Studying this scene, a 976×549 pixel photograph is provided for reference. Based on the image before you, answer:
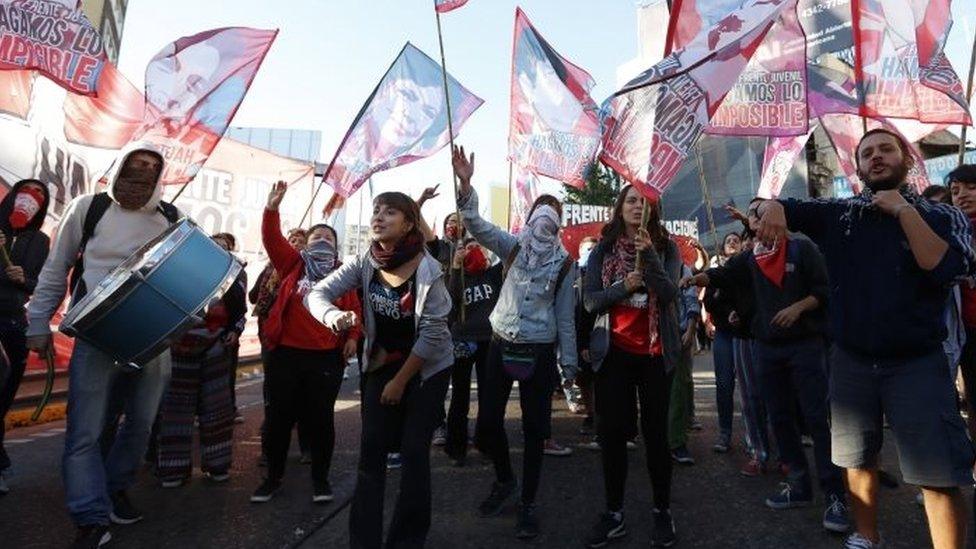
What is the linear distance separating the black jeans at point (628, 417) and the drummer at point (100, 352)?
2.52 meters

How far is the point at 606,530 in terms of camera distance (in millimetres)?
3074

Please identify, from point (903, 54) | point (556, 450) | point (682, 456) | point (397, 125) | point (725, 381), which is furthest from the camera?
point (397, 125)

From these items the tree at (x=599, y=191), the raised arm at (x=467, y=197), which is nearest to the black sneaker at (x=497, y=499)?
the raised arm at (x=467, y=197)

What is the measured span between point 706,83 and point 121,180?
3.59 meters

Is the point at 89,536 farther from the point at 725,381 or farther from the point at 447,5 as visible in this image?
the point at 725,381

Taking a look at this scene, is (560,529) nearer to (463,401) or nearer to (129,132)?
(463,401)

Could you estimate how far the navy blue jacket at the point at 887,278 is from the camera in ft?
7.88

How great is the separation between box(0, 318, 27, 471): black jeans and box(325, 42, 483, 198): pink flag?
320 cm

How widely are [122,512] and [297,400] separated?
1.14m

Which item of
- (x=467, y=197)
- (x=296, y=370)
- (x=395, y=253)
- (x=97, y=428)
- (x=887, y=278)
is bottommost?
(x=97, y=428)

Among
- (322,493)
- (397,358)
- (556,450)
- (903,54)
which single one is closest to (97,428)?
(322,493)

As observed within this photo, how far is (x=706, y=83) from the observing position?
12.6ft

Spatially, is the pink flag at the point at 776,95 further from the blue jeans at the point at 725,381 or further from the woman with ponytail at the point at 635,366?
the woman with ponytail at the point at 635,366

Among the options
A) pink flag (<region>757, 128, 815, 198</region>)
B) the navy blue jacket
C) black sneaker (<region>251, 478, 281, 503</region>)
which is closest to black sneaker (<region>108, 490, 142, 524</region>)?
black sneaker (<region>251, 478, 281, 503</region>)
